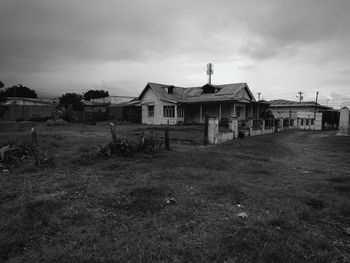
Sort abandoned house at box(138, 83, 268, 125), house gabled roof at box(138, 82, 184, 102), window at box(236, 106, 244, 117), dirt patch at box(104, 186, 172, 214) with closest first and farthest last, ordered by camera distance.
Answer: dirt patch at box(104, 186, 172, 214)
abandoned house at box(138, 83, 268, 125)
window at box(236, 106, 244, 117)
house gabled roof at box(138, 82, 184, 102)

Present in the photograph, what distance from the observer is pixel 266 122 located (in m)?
20.4

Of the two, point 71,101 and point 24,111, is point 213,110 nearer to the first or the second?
point 71,101

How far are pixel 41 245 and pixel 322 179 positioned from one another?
638 centimetres

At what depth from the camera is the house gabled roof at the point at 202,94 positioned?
24219mm

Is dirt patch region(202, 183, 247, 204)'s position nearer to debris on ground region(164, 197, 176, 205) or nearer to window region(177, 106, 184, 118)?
debris on ground region(164, 197, 176, 205)

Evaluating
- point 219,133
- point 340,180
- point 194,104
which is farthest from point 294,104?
point 340,180

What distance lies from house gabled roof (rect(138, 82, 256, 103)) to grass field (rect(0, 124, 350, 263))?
17.6 meters

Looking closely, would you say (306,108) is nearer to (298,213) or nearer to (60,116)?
(60,116)

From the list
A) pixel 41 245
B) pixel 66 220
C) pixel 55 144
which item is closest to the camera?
pixel 41 245

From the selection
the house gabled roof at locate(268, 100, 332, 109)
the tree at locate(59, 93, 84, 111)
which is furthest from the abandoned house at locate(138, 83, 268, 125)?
the house gabled roof at locate(268, 100, 332, 109)

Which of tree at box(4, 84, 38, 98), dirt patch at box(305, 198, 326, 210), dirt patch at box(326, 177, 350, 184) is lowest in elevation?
dirt patch at box(326, 177, 350, 184)

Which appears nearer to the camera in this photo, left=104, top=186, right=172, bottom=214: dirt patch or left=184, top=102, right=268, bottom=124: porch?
left=104, top=186, right=172, bottom=214: dirt patch

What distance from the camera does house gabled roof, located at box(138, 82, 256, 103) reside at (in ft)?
79.5

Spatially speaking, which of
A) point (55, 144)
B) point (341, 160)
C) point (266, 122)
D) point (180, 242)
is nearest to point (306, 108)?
point (266, 122)
